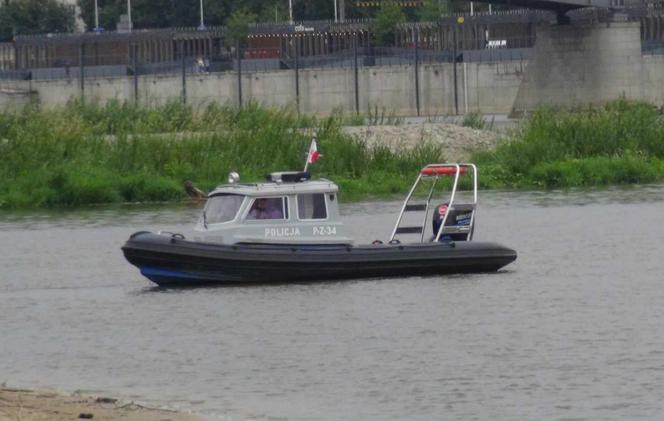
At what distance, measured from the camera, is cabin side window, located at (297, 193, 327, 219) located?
1277 inches

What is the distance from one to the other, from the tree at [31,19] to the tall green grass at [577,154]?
Result: 8937 cm

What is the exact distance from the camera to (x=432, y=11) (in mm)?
140625

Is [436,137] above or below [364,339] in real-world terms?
above

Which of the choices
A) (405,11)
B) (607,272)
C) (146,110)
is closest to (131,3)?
(405,11)

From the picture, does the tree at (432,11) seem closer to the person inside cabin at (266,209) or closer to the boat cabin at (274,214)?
the boat cabin at (274,214)

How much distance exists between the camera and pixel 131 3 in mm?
153125

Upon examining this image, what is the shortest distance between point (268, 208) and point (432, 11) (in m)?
110

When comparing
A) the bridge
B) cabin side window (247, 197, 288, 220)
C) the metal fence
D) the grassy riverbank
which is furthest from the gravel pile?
the metal fence

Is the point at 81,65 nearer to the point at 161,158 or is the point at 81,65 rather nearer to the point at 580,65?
the point at 580,65

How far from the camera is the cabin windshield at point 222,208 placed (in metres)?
32.2

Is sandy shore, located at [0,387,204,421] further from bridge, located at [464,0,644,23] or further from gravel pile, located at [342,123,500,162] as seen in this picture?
bridge, located at [464,0,644,23]

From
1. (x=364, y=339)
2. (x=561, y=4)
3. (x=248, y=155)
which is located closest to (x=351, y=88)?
(x=561, y=4)

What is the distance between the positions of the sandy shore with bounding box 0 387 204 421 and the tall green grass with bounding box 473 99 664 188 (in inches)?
1487

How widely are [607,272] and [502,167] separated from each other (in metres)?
26.0
